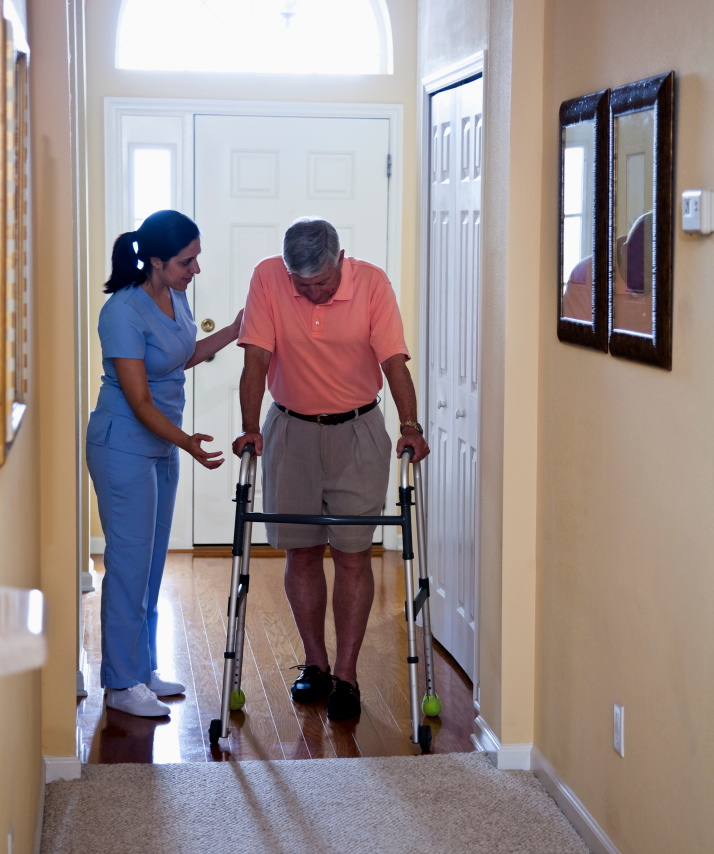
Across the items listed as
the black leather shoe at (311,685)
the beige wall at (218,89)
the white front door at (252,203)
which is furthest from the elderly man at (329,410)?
the white front door at (252,203)

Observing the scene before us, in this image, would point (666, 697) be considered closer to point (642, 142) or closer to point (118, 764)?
point (642, 142)

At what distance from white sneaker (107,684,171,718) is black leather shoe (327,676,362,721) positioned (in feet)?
1.66

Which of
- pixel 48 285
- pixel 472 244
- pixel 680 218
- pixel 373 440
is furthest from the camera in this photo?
pixel 472 244

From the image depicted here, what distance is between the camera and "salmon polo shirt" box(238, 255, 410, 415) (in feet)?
9.99

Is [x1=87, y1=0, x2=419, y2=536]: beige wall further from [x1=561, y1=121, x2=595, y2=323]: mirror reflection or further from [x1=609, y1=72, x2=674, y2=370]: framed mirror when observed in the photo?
[x1=609, y1=72, x2=674, y2=370]: framed mirror

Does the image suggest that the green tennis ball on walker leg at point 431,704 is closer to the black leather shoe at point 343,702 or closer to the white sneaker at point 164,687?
the black leather shoe at point 343,702

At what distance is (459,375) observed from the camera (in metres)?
3.60

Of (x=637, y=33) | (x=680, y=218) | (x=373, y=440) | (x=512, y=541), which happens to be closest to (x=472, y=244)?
(x=373, y=440)

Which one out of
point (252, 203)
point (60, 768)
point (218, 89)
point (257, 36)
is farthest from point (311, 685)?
point (257, 36)

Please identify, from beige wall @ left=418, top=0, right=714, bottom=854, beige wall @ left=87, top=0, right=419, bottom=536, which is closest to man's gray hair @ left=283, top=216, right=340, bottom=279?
beige wall @ left=418, top=0, right=714, bottom=854

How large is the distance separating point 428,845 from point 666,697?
76cm

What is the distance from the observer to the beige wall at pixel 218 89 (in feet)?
16.0

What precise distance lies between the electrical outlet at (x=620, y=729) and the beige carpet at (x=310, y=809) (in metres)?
0.32

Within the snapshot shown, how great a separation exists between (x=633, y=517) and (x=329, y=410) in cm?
119
